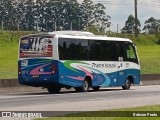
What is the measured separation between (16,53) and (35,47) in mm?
30880

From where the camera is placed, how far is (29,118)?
16.2m

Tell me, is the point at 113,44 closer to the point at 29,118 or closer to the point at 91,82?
the point at 91,82

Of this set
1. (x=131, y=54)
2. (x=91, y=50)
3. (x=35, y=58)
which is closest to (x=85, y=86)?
(x=91, y=50)

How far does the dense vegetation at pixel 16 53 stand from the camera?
143 ft

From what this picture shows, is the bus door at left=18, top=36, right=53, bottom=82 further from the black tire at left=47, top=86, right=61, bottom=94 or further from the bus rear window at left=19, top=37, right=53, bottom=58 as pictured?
the black tire at left=47, top=86, right=61, bottom=94

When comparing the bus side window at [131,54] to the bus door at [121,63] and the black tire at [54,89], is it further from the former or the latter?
the black tire at [54,89]

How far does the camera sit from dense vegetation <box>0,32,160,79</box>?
143 ft

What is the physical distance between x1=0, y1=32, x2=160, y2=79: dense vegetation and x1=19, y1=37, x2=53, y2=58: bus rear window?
820 centimetres

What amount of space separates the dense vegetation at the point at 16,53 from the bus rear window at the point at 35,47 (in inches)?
323

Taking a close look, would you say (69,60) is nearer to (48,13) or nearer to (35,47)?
(35,47)

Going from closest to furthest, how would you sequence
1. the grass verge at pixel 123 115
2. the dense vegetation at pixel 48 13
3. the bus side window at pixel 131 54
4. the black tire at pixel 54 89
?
the grass verge at pixel 123 115 → the black tire at pixel 54 89 → the bus side window at pixel 131 54 → the dense vegetation at pixel 48 13

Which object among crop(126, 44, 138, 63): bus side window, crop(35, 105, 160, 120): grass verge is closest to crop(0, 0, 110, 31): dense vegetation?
crop(126, 44, 138, 63): bus side window

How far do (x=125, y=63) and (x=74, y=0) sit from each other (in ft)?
301

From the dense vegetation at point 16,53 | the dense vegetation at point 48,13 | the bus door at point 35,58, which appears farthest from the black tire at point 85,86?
the dense vegetation at point 48,13
